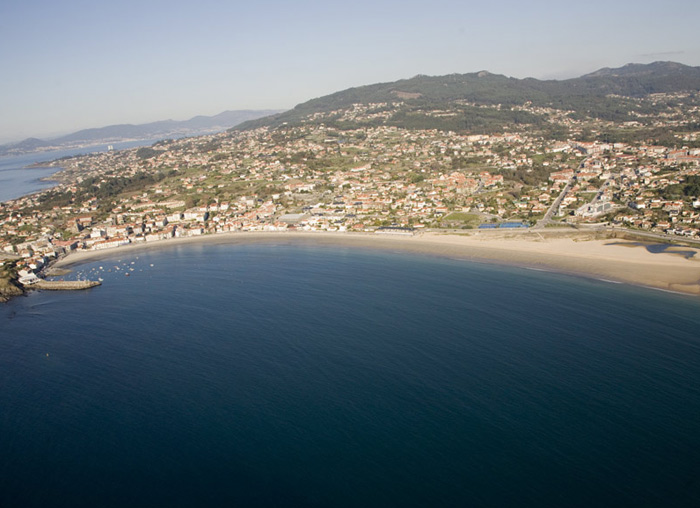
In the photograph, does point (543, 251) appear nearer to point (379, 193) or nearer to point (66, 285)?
point (379, 193)

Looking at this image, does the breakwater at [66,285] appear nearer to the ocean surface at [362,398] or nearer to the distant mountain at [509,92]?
the ocean surface at [362,398]

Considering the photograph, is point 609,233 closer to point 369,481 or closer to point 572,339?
point 572,339

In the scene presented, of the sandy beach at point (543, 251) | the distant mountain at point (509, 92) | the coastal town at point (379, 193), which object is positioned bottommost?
the sandy beach at point (543, 251)

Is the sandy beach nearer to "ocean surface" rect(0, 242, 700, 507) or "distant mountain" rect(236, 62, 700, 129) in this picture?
"ocean surface" rect(0, 242, 700, 507)

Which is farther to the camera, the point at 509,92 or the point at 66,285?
the point at 509,92

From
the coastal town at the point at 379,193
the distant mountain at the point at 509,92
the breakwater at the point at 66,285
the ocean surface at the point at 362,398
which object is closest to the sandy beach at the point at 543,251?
the coastal town at the point at 379,193

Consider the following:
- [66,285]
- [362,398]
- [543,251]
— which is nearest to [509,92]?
[543,251]

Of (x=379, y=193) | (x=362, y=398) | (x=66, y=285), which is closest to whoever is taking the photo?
(x=362, y=398)
